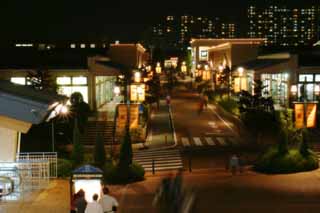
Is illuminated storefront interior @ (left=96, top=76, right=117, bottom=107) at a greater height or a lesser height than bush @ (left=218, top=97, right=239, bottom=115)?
greater

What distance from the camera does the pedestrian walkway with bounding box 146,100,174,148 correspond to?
36.6m

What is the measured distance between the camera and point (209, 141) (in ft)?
123

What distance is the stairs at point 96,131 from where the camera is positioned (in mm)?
37781

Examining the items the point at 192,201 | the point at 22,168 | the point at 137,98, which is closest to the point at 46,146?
the point at 137,98

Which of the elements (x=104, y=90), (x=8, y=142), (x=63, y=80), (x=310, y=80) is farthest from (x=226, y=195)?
(x=104, y=90)

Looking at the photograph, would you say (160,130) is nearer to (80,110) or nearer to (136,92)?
(136,92)

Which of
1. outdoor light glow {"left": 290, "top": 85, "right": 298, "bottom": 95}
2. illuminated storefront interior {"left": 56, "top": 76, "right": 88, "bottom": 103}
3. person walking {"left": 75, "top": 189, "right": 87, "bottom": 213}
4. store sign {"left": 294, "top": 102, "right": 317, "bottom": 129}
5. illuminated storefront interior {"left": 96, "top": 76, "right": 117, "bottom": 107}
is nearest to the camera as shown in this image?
person walking {"left": 75, "top": 189, "right": 87, "bottom": 213}

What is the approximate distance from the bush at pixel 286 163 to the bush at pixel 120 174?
5201 millimetres

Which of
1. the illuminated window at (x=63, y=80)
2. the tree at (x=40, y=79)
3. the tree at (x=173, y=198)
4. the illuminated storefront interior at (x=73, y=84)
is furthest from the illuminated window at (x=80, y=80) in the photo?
the tree at (x=173, y=198)

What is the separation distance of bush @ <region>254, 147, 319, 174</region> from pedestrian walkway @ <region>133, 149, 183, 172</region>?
4.46 metres

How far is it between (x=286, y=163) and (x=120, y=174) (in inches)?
264

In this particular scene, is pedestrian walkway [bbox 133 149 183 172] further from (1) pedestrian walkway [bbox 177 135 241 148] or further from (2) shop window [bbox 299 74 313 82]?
(2) shop window [bbox 299 74 313 82]

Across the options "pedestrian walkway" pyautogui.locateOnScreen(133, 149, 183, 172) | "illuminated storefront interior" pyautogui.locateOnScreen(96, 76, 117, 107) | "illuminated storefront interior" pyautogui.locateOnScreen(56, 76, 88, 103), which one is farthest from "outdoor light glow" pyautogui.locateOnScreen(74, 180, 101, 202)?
"illuminated storefront interior" pyautogui.locateOnScreen(96, 76, 117, 107)

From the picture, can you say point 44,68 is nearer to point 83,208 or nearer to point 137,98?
point 137,98
